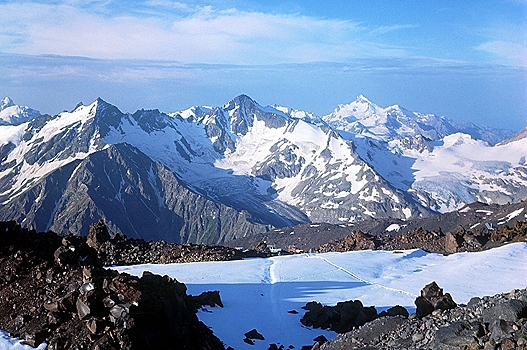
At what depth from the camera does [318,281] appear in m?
33.0

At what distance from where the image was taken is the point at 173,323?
59.1ft

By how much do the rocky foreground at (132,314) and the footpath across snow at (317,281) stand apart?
2.80m

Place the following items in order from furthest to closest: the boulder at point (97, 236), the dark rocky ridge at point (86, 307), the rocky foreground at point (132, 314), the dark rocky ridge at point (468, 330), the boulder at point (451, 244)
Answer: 1. the boulder at point (451, 244)
2. the boulder at point (97, 236)
3. the dark rocky ridge at point (86, 307)
4. the rocky foreground at point (132, 314)
5. the dark rocky ridge at point (468, 330)

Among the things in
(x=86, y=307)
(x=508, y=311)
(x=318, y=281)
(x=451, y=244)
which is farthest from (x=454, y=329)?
(x=451, y=244)

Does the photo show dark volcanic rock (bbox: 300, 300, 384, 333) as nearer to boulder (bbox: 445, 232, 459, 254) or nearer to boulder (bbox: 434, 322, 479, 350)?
boulder (bbox: 434, 322, 479, 350)

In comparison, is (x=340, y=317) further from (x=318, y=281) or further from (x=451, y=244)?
(x=451, y=244)

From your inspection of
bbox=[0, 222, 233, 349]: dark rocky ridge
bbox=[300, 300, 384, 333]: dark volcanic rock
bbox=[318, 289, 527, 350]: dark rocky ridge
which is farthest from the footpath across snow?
bbox=[318, 289, 527, 350]: dark rocky ridge

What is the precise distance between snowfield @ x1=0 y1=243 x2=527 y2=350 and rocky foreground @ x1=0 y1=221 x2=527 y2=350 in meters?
2.63

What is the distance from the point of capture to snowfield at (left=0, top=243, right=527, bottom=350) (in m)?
25.0

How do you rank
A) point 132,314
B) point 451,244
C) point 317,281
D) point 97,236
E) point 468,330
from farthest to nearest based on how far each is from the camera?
point 451,244, point 97,236, point 317,281, point 132,314, point 468,330

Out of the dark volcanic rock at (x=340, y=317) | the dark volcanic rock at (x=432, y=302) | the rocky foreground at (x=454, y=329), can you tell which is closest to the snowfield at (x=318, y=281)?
the dark volcanic rock at (x=340, y=317)

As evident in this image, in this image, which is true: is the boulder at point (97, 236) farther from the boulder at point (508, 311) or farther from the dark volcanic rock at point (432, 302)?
the boulder at point (508, 311)

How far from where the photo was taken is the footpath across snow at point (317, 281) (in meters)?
25.0

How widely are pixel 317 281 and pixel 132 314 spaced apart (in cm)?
1815
